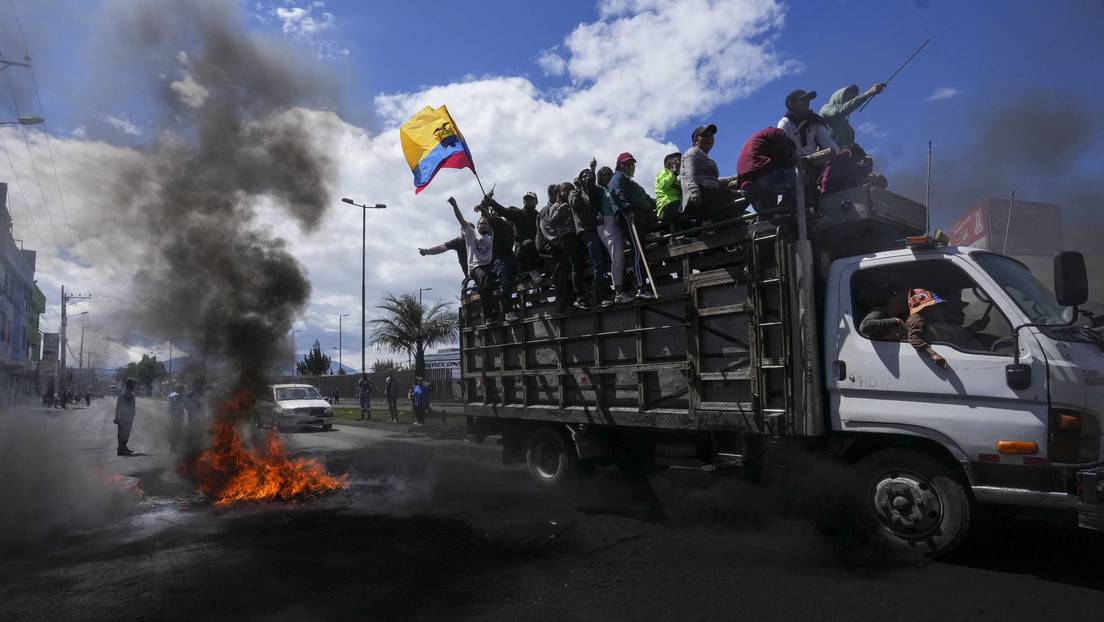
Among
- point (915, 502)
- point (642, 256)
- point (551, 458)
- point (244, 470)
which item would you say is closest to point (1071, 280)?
point (915, 502)

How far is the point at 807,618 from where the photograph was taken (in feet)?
12.2

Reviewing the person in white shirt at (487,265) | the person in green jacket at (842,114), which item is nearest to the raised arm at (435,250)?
the person in white shirt at (487,265)

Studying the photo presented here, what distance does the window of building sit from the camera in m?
4.54

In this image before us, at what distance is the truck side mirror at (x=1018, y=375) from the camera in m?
4.14

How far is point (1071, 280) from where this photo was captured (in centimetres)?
425

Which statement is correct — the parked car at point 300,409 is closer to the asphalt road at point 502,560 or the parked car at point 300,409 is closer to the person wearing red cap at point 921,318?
the asphalt road at point 502,560

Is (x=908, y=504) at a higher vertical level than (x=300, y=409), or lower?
higher

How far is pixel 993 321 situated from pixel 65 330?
55.5 meters

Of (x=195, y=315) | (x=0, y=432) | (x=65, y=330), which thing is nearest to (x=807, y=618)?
(x=195, y=315)

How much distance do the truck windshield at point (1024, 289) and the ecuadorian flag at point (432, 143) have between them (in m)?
6.85

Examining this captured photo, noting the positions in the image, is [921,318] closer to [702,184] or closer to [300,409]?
[702,184]

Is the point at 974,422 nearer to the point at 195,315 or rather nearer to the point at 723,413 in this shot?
the point at 723,413

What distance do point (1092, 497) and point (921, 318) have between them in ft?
4.91

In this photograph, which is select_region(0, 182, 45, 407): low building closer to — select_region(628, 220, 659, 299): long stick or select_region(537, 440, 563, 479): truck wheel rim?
select_region(537, 440, 563, 479): truck wheel rim
